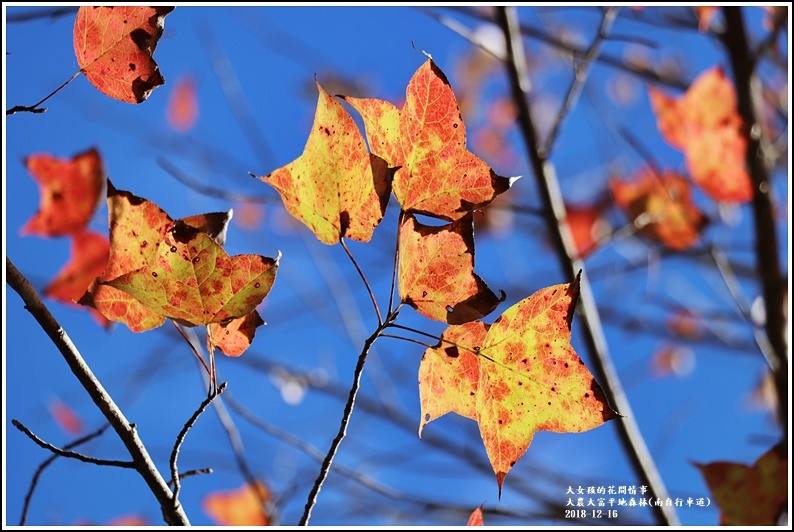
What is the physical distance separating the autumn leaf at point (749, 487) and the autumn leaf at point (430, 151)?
0.58 metres

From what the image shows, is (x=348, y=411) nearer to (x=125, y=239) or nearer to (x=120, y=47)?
(x=125, y=239)

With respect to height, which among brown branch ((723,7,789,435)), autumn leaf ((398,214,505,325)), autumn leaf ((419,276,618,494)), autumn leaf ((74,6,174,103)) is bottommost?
autumn leaf ((419,276,618,494))

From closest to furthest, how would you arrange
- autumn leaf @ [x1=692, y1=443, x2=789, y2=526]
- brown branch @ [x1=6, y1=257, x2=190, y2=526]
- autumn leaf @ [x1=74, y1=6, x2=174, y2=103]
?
brown branch @ [x1=6, y1=257, x2=190, y2=526] → autumn leaf @ [x1=74, y1=6, x2=174, y2=103] → autumn leaf @ [x1=692, y1=443, x2=789, y2=526]

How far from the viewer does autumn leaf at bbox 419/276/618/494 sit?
0.51 meters

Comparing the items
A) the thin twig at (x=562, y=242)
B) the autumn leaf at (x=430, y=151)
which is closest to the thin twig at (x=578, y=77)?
the thin twig at (x=562, y=242)

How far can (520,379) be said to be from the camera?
536mm

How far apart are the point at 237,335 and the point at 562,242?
1.93ft

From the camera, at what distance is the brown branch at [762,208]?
1.03 meters

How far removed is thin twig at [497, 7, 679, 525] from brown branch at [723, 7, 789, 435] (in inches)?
10.9

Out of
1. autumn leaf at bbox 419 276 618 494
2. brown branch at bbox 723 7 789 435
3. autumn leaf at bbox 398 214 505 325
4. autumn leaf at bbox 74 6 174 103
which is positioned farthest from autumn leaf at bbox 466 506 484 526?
brown branch at bbox 723 7 789 435

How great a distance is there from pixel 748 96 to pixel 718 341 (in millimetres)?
1004

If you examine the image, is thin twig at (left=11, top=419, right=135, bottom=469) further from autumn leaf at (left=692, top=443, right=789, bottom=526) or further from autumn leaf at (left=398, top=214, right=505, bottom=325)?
autumn leaf at (left=692, top=443, right=789, bottom=526)

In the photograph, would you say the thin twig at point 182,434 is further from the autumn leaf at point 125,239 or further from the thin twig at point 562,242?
the thin twig at point 562,242

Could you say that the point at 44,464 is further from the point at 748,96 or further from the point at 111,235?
the point at 748,96
